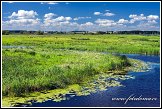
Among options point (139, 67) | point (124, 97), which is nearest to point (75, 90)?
point (124, 97)

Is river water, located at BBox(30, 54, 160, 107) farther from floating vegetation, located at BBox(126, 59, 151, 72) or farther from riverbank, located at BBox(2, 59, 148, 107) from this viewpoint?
floating vegetation, located at BBox(126, 59, 151, 72)

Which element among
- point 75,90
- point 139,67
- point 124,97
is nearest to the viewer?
point 124,97

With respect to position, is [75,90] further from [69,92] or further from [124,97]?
[124,97]

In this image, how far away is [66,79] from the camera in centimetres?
1574

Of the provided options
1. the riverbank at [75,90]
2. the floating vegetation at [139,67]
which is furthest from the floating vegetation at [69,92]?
the floating vegetation at [139,67]

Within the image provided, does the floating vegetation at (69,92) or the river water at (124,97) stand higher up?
the floating vegetation at (69,92)

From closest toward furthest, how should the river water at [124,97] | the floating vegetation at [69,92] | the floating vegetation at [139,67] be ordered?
1. the floating vegetation at [69,92]
2. the river water at [124,97]
3. the floating vegetation at [139,67]

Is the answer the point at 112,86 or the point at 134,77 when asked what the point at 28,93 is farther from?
the point at 134,77

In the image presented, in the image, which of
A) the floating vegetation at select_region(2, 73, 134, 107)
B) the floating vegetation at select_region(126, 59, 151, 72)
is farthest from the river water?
the floating vegetation at select_region(126, 59, 151, 72)

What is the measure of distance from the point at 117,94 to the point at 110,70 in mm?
5683

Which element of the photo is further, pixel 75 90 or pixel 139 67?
pixel 139 67

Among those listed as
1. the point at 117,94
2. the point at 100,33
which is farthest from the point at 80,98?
the point at 100,33

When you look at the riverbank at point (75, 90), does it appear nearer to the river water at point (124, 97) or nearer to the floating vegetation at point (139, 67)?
the river water at point (124, 97)

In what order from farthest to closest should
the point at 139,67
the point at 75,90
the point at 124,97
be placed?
the point at 139,67
the point at 75,90
the point at 124,97
